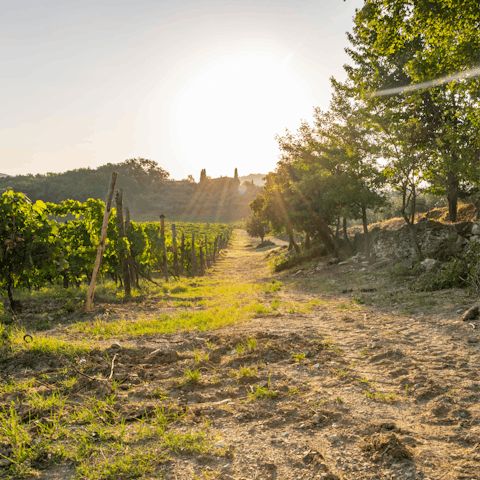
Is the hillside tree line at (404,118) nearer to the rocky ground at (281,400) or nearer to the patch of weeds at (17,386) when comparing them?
the rocky ground at (281,400)

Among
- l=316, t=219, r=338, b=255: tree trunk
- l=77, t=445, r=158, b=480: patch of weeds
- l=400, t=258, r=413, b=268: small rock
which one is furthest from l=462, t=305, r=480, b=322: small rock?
l=316, t=219, r=338, b=255: tree trunk

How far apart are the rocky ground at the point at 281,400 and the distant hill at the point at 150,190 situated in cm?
8268

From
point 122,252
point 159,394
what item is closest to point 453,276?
point 159,394

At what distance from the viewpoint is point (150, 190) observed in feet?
406

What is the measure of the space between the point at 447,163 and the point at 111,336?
12.0 m

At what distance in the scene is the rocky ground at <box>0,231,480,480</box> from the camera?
260 centimetres

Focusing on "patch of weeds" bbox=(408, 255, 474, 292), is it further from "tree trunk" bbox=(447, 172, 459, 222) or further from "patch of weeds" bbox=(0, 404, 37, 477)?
"patch of weeds" bbox=(0, 404, 37, 477)

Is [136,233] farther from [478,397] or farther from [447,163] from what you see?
[478,397]

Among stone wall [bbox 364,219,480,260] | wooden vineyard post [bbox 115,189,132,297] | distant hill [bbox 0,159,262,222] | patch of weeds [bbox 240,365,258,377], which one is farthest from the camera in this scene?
distant hill [bbox 0,159,262,222]

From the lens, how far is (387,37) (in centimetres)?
1027

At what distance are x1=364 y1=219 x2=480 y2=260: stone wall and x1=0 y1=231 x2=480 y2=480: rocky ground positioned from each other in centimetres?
483

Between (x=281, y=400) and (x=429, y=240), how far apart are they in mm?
12639

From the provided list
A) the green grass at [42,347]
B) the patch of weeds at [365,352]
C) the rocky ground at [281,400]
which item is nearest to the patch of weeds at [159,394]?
the rocky ground at [281,400]

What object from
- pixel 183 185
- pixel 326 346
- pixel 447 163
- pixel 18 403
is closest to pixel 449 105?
pixel 447 163
